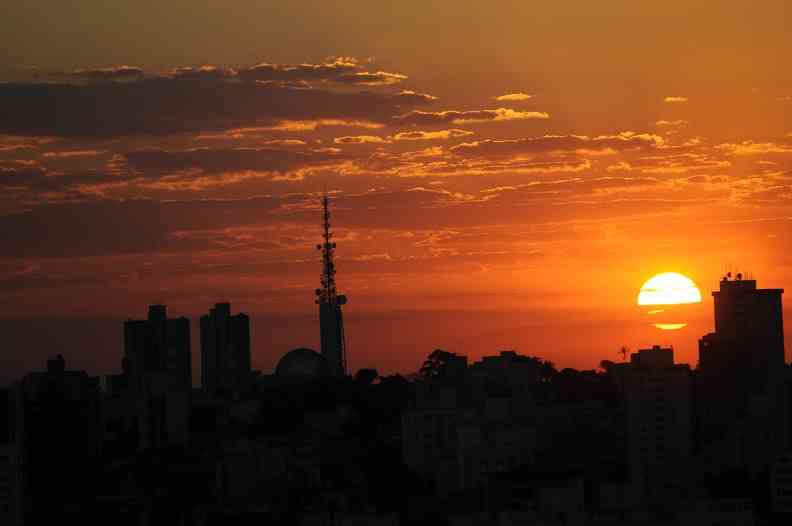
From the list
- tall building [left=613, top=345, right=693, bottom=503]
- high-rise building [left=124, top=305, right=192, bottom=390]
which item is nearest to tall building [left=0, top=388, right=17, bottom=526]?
tall building [left=613, top=345, right=693, bottom=503]

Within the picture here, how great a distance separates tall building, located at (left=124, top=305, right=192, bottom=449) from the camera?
8675cm

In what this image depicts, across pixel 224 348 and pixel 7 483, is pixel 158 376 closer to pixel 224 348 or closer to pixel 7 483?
pixel 224 348

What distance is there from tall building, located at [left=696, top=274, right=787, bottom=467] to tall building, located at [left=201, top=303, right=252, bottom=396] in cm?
A: 2639

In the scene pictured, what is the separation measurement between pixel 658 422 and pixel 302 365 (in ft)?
100

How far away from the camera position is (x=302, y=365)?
10212cm

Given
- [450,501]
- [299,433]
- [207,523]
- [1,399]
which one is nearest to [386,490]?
[450,501]

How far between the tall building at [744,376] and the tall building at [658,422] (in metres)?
1.42

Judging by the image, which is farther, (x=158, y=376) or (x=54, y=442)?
(x=158, y=376)

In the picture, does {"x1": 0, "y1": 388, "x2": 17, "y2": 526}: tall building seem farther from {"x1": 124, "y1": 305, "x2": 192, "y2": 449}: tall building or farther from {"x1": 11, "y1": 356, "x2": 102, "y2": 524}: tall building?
{"x1": 124, "y1": 305, "x2": 192, "y2": 449}: tall building

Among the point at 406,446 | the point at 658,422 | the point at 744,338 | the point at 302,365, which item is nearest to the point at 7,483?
the point at 406,446

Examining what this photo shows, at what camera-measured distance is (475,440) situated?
75125 millimetres

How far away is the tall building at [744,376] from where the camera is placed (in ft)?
246

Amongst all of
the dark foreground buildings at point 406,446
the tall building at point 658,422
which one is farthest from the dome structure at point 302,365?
the tall building at point 658,422

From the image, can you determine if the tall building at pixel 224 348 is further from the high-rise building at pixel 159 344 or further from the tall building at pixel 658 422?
the tall building at pixel 658 422
